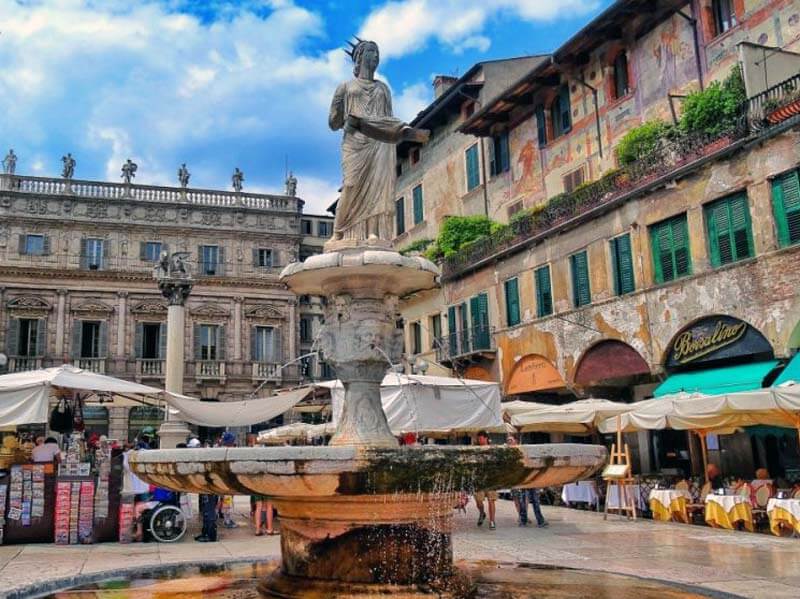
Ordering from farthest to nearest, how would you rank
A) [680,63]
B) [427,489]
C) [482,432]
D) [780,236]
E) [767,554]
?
[680,63], [482,432], [780,236], [767,554], [427,489]

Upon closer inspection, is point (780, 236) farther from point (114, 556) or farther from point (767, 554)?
point (114, 556)

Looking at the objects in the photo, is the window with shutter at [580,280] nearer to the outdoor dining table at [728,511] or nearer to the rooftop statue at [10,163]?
the outdoor dining table at [728,511]

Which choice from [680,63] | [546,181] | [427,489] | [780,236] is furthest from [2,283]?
[427,489]

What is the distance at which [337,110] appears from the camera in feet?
28.4

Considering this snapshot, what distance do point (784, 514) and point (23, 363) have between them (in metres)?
38.3

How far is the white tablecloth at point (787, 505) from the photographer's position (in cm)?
1184

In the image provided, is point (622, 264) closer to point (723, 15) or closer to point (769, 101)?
point (769, 101)

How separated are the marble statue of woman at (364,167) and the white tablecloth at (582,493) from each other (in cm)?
1089

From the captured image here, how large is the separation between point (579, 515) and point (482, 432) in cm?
265

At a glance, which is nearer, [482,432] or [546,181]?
[482,432]

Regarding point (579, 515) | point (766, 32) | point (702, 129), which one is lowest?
point (579, 515)

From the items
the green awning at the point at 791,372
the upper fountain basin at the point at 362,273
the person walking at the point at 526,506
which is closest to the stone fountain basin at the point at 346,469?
the upper fountain basin at the point at 362,273

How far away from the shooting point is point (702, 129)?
18.1m

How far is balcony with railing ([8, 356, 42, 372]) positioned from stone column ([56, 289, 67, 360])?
106 cm
